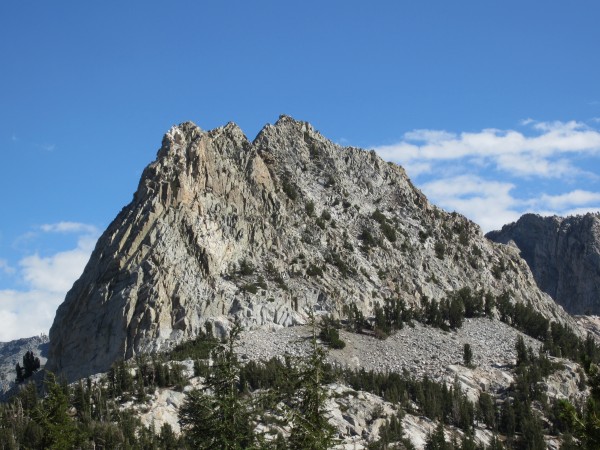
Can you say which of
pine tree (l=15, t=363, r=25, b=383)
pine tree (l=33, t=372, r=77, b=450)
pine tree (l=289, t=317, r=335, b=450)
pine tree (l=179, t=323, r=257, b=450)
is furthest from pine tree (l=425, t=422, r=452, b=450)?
pine tree (l=15, t=363, r=25, b=383)

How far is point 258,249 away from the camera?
156 metres

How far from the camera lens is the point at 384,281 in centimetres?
16812

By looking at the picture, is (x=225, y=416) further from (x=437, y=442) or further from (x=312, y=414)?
(x=437, y=442)

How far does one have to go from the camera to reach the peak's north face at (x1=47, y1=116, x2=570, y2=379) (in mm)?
133500

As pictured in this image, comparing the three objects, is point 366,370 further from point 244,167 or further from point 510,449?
point 244,167

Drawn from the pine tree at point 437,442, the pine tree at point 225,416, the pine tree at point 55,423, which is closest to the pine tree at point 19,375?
the pine tree at point 437,442

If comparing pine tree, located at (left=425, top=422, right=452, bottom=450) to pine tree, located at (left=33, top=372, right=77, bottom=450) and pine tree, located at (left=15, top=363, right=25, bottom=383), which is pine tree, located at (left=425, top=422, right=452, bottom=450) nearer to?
pine tree, located at (left=33, top=372, right=77, bottom=450)

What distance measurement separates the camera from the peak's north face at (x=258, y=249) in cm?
13350

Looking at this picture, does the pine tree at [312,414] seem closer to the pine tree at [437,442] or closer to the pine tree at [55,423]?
the pine tree at [55,423]

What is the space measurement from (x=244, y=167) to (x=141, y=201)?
90.9ft

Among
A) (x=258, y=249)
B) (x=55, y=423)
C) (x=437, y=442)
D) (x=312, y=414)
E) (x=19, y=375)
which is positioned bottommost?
(x=437, y=442)

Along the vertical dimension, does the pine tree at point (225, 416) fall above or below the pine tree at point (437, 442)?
above

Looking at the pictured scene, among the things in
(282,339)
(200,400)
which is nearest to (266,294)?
(282,339)

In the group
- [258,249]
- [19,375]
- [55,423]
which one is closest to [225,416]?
[55,423]
